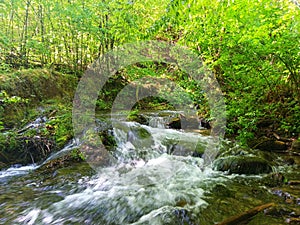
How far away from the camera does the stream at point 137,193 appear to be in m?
2.82

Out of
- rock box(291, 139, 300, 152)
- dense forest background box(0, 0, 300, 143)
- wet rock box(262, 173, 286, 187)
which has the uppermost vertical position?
dense forest background box(0, 0, 300, 143)

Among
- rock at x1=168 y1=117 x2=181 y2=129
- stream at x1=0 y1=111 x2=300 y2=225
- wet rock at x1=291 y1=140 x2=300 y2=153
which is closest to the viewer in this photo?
stream at x1=0 y1=111 x2=300 y2=225

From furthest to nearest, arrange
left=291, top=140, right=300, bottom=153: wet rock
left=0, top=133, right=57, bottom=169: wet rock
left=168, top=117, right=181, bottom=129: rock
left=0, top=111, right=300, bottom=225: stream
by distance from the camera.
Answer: left=168, top=117, right=181, bottom=129: rock → left=291, top=140, right=300, bottom=153: wet rock → left=0, top=133, right=57, bottom=169: wet rock → left=0, top=111, right=300, bottom=225: stream

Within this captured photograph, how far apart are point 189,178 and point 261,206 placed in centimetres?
156

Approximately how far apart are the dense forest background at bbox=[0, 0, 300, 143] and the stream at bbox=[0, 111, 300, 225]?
1510mm

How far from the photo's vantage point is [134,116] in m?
8.09

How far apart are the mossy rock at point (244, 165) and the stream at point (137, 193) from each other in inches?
6.2

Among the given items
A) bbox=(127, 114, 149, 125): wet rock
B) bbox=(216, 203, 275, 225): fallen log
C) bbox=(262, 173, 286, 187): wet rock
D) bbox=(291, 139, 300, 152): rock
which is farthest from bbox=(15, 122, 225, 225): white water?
bbox=(291, 139, 300, 152): rock

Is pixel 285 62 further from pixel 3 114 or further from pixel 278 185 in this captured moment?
pixel 3 114

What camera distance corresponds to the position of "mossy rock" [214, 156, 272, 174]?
4.22 metres

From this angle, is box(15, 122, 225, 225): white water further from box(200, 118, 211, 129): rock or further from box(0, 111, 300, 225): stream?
box(200, 118, 211, 129): rock

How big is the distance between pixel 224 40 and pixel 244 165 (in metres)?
2.98

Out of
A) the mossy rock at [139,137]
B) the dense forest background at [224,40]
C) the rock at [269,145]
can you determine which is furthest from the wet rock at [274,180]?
the mossy rock at [139,137]

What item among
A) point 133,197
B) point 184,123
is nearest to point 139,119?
point 184,123
